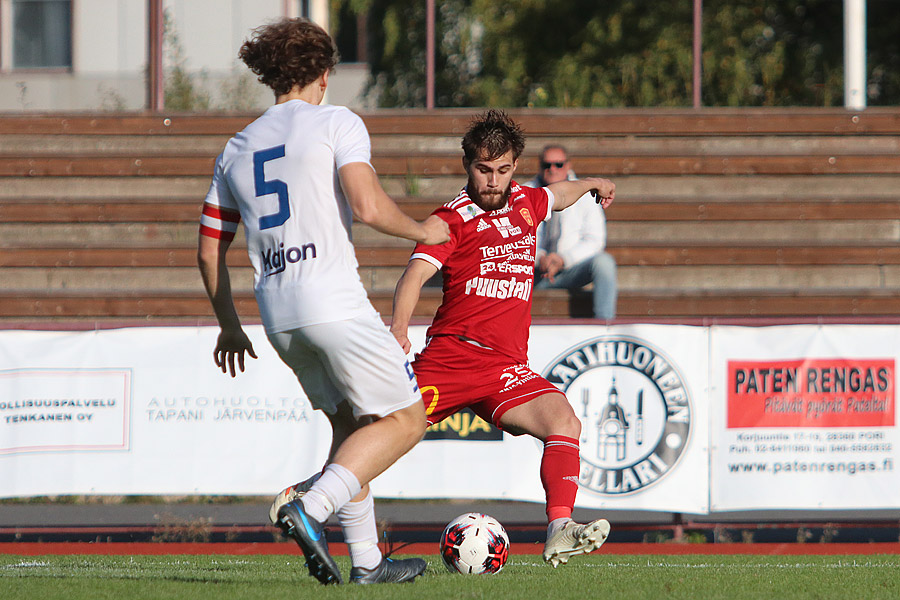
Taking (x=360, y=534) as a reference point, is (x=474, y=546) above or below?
below

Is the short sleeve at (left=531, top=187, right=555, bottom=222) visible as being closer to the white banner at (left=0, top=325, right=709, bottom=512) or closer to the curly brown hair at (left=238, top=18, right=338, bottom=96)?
the curly brown hair at (left=238, top=18, right=338, bottom=96)

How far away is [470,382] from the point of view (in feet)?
17.4

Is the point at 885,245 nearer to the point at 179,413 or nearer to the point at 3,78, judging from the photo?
the point at 179,413

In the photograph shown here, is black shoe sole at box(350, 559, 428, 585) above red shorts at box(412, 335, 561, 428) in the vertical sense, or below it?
below

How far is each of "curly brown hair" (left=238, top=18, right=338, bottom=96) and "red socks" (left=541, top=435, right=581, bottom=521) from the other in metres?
1.99

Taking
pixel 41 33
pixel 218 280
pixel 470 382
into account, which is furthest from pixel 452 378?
pixel 41 33

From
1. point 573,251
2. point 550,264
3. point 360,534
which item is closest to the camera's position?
point 360,534

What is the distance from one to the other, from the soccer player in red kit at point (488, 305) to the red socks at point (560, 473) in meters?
0.02

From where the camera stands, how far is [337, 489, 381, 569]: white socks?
4.49 meters

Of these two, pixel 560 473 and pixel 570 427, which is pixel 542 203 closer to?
pixel 570 427

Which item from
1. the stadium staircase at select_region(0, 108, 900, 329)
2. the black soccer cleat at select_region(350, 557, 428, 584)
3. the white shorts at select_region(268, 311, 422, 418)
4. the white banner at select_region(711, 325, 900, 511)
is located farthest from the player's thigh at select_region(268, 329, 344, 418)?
the stadium staircase at select_region(0, 108, 900, 329)

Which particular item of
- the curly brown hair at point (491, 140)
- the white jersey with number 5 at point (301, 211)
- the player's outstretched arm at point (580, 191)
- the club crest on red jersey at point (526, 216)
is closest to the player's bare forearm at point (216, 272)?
the white jersey with number 5 at point (301, 211)

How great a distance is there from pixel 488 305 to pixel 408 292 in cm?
45

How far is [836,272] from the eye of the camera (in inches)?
472
